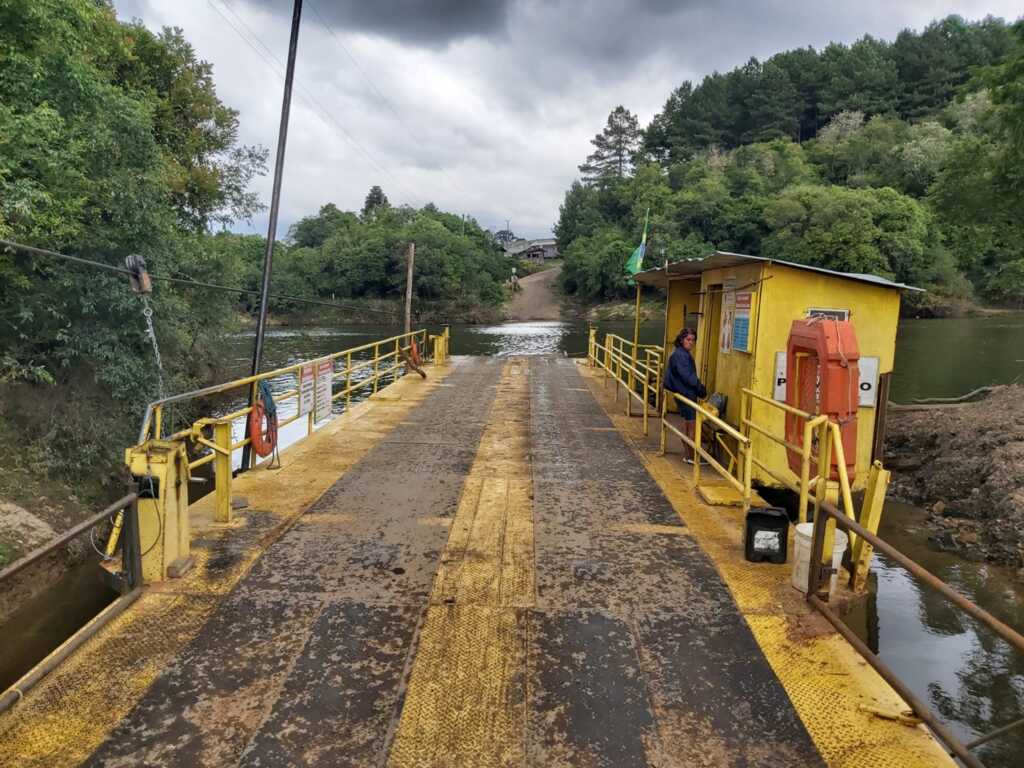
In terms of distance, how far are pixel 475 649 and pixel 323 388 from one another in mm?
6736

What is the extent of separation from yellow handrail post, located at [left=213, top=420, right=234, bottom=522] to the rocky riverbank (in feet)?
29.6

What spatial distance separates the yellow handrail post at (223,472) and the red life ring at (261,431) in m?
0.98

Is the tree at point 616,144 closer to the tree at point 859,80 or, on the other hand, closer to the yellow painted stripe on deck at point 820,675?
the tree at point 859,80

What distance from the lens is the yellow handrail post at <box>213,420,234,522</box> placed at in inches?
204

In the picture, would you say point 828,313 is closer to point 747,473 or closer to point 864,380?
point 864,380

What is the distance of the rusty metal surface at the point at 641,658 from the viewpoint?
2754 millimetres

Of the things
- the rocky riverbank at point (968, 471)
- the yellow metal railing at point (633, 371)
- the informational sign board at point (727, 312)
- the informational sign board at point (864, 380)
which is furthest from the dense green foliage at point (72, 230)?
the rocky riverbank at point (968, 471)

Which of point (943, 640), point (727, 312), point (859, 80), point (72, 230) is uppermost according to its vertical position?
point (859, 80)

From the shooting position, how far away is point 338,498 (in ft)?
19.6

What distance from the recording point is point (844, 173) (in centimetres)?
8425

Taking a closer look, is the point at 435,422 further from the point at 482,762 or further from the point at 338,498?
the point at 482,762

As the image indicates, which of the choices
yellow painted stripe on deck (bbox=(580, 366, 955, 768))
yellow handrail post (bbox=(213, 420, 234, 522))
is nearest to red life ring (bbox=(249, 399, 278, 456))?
yellow handrail post (bbox=(213, 420, 234, 522))

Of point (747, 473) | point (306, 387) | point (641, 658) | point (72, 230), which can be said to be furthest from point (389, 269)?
point (641, 658)

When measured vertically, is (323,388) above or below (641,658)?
above
